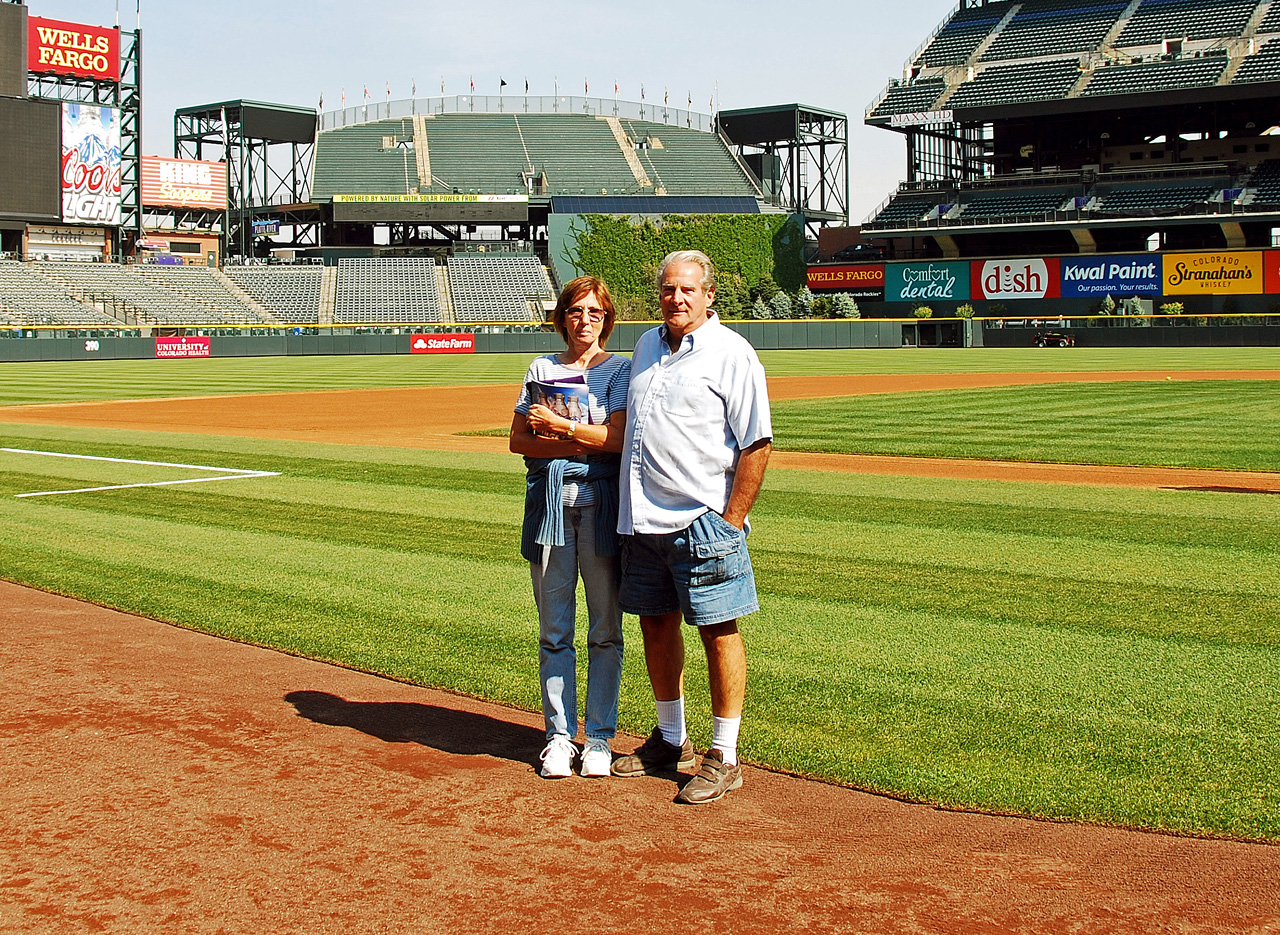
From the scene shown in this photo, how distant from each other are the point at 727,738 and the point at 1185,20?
7262cm

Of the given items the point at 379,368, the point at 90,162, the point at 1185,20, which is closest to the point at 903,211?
the point at 1185,20

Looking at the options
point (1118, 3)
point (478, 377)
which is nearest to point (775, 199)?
point (1118, 3)

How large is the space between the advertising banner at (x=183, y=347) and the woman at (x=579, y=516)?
53.5m

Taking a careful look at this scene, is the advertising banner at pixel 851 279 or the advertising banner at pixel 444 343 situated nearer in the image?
the advertising banner at pixel 444 343

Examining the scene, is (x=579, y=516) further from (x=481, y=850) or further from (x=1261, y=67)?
(x=1261, y=67)

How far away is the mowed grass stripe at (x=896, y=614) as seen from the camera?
4.68m

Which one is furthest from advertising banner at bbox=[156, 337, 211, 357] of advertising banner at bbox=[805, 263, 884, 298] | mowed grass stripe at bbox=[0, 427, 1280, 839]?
mowed grass stripe at bbox=[0, 427, 1280, 839]

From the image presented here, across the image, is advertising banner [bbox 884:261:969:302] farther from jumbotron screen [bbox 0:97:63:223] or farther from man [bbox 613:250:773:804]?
man [bbox 613:250:773:804]

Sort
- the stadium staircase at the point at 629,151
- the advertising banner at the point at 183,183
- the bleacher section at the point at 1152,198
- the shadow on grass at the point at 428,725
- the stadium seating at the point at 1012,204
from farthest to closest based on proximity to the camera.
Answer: the advertising banner at the point at 183,183, the stadium staircase at the point at 629,151, the stadium seating at the point at 1012,204, the bleacher section at the point at 1152,198, the shadow on grass at the point at 428,725

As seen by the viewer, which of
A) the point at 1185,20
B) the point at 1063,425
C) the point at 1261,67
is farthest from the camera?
the point at 1185,20

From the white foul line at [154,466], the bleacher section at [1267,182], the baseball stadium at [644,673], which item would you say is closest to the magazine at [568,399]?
the baseball stadium at [644,673]

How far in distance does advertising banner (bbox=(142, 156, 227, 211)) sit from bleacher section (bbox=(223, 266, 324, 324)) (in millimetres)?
14109

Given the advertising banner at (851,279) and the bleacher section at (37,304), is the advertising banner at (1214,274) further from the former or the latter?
the bleacher section at (37,304)

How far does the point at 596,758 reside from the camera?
15.3ft
